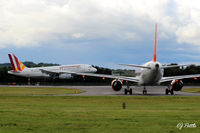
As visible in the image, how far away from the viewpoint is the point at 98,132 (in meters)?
13.7

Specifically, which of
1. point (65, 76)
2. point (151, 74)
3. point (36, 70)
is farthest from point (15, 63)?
point (151, 74)

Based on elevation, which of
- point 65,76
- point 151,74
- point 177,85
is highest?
point 65,76

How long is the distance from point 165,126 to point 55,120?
567 centimetres

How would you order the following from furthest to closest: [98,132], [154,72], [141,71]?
[141,71] < [154,72] < [98,132]

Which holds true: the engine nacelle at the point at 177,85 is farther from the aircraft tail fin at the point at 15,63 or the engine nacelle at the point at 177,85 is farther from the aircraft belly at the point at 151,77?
the aircraft tail fin at the point at 15,63

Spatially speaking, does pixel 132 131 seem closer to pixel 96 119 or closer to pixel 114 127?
pixel 114 127

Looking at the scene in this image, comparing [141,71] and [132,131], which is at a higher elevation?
[141,71]

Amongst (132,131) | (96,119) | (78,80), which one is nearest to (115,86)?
(96,119)

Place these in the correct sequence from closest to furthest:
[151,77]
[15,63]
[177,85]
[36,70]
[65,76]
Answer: [151,77]
[177,85]
[65,76]
[15,63]
[36,70]

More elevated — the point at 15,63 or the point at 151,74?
the point at 15,63

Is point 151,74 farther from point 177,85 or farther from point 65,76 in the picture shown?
point 65,76

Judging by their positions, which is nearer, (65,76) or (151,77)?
(151,77)

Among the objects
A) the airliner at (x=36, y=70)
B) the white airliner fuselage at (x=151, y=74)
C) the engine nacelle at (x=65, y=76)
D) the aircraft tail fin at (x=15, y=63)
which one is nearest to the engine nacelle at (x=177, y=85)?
the white airliner fuselage at (x=151, y=74)

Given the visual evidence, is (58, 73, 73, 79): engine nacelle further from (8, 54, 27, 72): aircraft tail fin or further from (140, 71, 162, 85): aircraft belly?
(140, 71, 162, 85): aircraft belly
